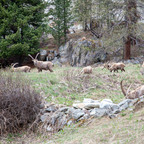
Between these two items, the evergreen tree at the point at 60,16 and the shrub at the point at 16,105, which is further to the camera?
the evergreen tree at the point at 60,16

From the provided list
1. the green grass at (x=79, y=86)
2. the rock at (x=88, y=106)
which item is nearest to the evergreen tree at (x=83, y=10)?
the green grass at (x=79, y=86)

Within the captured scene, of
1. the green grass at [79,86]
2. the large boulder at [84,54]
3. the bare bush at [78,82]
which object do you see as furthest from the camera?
the large boulder at [84,54]

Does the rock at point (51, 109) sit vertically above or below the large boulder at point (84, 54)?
below

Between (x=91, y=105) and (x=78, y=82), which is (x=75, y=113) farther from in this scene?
(x=78, y=82)

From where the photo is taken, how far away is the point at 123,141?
4.16 m

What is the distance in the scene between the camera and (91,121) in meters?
6.12

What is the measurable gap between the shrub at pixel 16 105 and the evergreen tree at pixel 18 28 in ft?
48.0

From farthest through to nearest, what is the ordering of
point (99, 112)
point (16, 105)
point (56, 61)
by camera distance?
1. point (56, 61)
2. point (16, 105)
3. point (99, 112)

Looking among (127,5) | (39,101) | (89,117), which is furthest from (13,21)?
(89,117)

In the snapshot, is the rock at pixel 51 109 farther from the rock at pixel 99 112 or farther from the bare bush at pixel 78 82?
the bare bush at pixel 78 82

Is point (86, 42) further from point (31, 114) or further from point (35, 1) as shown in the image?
point (31, 114)

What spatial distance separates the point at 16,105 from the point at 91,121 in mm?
2442

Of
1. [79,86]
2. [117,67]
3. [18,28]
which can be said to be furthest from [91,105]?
[18,28]

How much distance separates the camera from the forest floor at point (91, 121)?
4.55 metres
